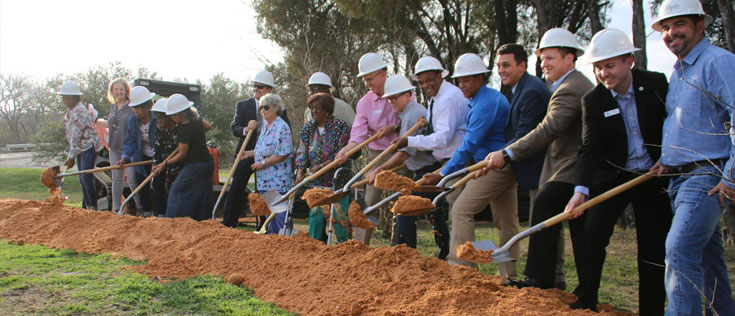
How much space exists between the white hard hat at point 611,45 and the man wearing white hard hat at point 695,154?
0.21 metres

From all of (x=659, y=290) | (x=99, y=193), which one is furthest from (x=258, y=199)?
(x=99, y=193)

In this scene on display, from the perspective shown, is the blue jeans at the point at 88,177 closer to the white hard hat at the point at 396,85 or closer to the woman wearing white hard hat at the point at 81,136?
the woman wearing white hard hat at the point at 81,136

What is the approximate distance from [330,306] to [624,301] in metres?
2.48

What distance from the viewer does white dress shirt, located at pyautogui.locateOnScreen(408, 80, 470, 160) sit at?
5.35 metres

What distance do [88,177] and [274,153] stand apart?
424 centimetres

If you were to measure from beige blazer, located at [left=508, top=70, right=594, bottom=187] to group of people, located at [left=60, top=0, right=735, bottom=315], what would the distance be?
0.01 meters

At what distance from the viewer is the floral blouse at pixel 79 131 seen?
8992mm

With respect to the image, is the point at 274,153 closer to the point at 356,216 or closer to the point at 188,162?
the point at 188,162

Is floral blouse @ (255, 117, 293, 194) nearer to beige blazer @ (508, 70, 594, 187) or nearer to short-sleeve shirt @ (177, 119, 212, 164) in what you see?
short-sleeve shirt @ (177, 119, 212, 164)

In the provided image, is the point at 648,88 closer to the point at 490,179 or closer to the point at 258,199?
the point at 490,179

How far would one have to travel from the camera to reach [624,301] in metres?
4.73

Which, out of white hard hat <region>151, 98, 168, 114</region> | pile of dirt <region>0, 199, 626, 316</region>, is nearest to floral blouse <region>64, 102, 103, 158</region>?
white hard hat <region>151, 98, 168, 114</region>

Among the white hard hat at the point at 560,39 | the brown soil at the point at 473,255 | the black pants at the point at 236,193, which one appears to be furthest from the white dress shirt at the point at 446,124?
the black pants at the point at 236,193

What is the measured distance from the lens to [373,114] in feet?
20.9
